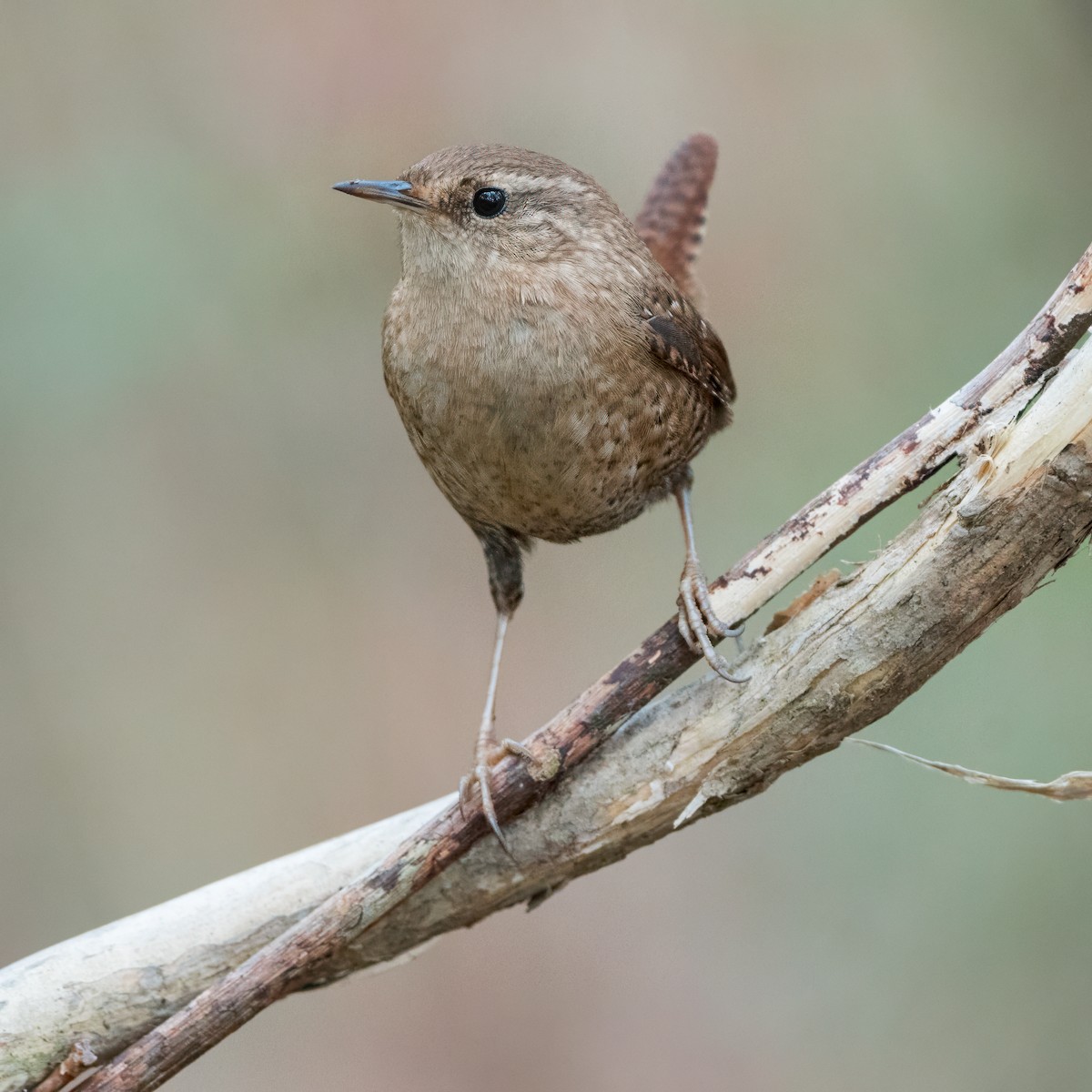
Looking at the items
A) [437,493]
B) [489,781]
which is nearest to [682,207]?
[437,493]

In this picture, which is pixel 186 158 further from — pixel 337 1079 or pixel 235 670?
pixel 337 1079

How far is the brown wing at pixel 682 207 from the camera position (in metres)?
3.18

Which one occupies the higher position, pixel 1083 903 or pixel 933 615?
pixel 933 615

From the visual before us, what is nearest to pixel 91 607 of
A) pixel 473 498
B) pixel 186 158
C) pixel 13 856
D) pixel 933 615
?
pixel 13 856

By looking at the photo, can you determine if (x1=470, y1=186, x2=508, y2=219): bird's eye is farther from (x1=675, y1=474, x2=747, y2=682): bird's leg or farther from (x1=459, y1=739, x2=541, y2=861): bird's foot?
(x1=459, y1=739, x2=541, y2=861): bird's foot

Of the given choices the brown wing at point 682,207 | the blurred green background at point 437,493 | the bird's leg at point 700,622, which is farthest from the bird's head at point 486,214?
the blurred green background at point 437,493

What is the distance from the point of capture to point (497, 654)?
264 cm

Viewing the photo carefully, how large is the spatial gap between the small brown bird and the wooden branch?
0.29ft

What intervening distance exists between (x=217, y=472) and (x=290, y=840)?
1.30 metres

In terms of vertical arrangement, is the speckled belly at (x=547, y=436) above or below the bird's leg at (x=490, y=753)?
above

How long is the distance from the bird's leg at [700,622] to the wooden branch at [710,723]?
3 centimetres

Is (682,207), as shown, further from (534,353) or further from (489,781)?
(489,781)

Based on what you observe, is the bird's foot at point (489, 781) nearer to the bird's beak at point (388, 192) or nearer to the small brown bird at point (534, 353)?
the small brown bird at point (534, 353)

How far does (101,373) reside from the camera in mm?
3654
